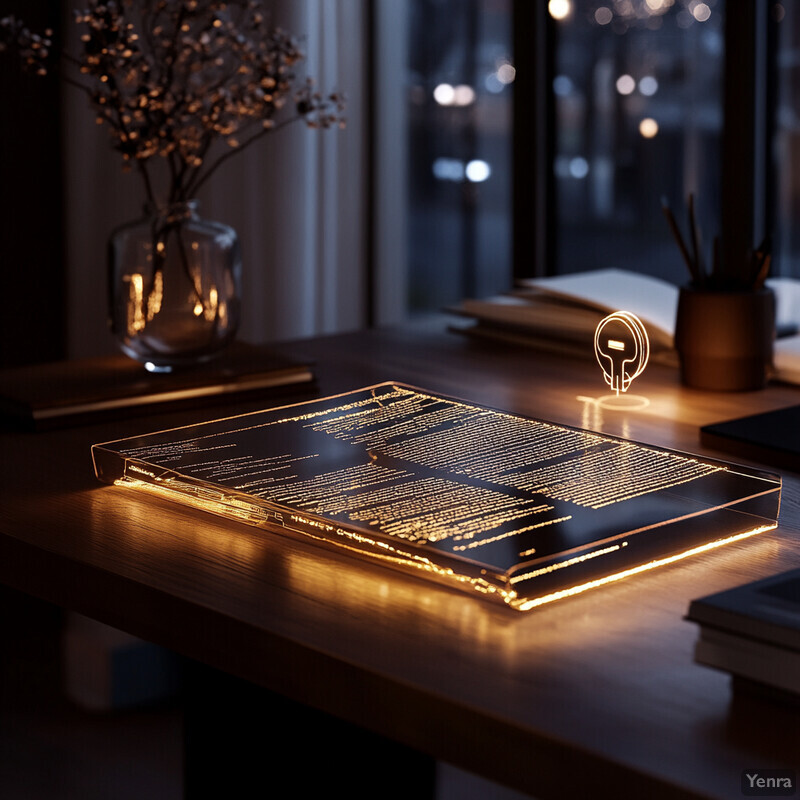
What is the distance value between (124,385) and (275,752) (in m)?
0.39

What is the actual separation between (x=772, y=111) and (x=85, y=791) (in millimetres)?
1515

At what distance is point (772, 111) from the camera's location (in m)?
A: 1.99

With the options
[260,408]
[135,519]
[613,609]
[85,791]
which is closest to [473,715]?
[613,609]

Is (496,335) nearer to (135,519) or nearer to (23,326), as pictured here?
(135,519)

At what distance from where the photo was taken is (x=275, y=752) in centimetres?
114

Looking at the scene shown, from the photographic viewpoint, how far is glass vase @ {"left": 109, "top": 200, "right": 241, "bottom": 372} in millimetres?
1270

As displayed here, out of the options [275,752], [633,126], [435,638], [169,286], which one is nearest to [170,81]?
[169,286]

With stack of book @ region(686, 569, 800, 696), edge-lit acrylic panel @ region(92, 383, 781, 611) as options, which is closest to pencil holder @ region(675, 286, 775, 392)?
edge-lit acrylic panel @ region(92, 383, 781, 611)

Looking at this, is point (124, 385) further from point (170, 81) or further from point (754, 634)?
point (754, 634)

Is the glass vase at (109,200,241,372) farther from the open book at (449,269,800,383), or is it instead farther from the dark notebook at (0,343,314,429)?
the open book at (449,269,800,383)

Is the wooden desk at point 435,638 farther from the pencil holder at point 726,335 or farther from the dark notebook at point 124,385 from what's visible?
the pencil holder at point 726,335

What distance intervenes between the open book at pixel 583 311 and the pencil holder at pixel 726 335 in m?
0.09

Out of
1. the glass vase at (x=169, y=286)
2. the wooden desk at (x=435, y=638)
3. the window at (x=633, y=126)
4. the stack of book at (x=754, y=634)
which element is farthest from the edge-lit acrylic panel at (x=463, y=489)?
the window at (x=633, y=126)

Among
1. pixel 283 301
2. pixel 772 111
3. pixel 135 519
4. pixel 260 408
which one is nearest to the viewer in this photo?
pixel 135 519
